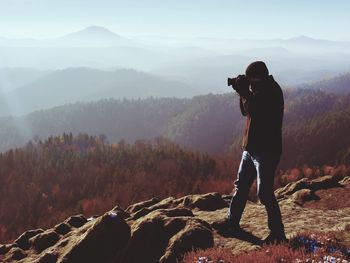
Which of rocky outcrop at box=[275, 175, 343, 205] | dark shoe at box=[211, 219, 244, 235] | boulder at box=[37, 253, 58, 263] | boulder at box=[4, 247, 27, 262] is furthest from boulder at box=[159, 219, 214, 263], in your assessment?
rocky outcrop at box=[275, 175, 343, 205]

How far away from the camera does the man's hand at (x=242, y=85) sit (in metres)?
9.27

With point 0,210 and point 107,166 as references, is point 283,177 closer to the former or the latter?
point 107,166

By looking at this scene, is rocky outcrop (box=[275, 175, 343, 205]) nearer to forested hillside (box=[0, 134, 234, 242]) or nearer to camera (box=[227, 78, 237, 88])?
camera (box=[227, 78, 237, 88])

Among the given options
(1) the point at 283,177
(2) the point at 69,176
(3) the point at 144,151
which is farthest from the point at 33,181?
(1) the point at 283,177

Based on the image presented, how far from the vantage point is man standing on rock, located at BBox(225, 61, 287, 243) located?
30.4 feet

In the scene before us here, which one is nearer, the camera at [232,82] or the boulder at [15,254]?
the camera at [232,82]

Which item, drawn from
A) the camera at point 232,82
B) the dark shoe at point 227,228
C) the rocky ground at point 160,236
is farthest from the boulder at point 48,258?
the camera at point 232,82

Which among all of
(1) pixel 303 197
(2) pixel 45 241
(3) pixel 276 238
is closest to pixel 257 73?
(3) pixel 276 238

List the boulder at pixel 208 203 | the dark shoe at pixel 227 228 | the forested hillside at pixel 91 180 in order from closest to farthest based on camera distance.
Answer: the dark shoe at pixel 227 228
the boulder at pixel 208 203
the forested hillside at pixel 91 180

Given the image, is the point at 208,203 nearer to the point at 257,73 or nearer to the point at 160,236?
the point at 160,236

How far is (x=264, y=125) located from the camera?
942 cm

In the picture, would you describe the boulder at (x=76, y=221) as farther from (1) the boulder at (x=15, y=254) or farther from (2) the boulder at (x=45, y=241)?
(1) the boulder at (x=15, y=254)

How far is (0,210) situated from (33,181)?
797 inches

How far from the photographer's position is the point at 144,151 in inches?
6845
